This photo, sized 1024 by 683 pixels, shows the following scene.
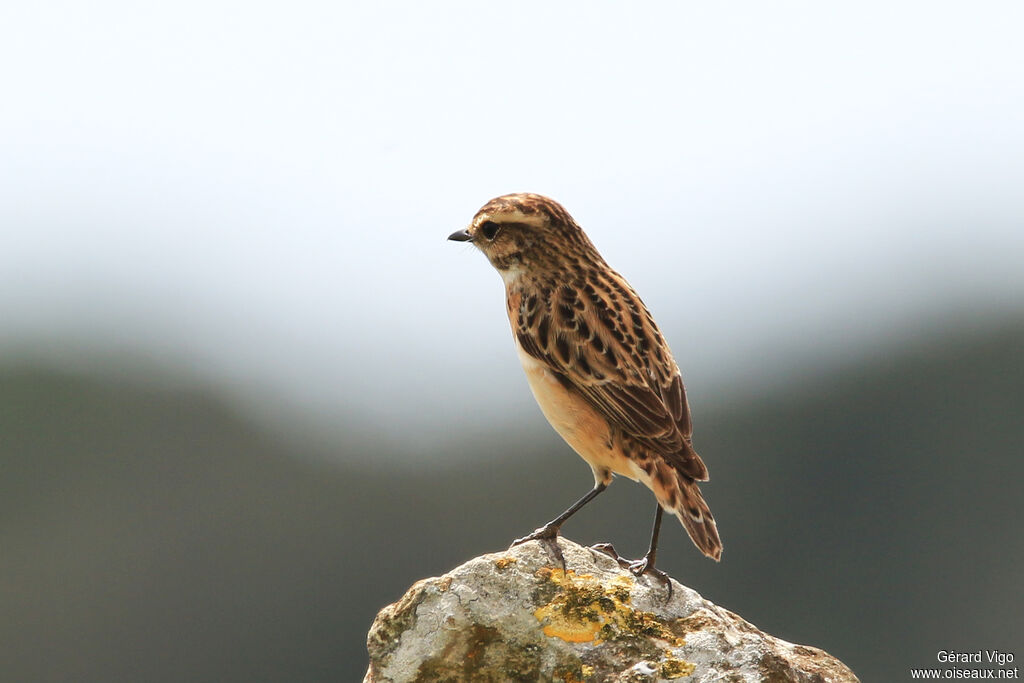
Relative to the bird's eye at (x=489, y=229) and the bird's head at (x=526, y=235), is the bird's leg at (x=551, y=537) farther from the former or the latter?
the bird's eye at (x=489, y=229)

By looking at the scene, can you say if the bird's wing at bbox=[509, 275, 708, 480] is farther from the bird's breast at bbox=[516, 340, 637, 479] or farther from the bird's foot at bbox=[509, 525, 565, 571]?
the bird's foot at bbox=[509, 525, 565, 571]

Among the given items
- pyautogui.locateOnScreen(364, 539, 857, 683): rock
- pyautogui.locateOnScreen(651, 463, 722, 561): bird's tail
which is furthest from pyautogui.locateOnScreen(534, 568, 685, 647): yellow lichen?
pyautogui.locateOnScreen(651, 463, 722, 561): bird's tail

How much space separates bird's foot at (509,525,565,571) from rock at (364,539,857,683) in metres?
0.15

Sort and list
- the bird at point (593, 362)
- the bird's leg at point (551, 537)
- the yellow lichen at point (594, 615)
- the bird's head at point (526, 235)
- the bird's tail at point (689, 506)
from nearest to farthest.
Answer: the yellow lichen at point (594, 615), the bird's leg at point (551, 537), the bird's tail at point (689, 506), the bird at point (593, 362), the bird's head at point (526, 235)

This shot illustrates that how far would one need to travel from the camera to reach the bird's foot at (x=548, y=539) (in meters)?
9.26

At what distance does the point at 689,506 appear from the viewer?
31.6 feet

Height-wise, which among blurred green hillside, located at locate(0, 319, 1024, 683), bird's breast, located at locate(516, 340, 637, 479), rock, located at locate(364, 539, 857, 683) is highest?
blurred green hillside, located at locate(0, 319, 1024, 683)

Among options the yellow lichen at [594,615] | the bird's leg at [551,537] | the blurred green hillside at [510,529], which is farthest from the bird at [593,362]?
the blurred green hillside at [510,529]

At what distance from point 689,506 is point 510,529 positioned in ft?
113

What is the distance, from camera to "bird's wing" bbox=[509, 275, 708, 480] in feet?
32.6

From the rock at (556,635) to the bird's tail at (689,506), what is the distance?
0.47 metres

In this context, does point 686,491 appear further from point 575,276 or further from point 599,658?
point 575,276

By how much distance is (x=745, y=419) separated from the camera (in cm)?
5091

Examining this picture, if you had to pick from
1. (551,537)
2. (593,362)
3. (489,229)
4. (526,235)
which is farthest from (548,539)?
(489,229)
